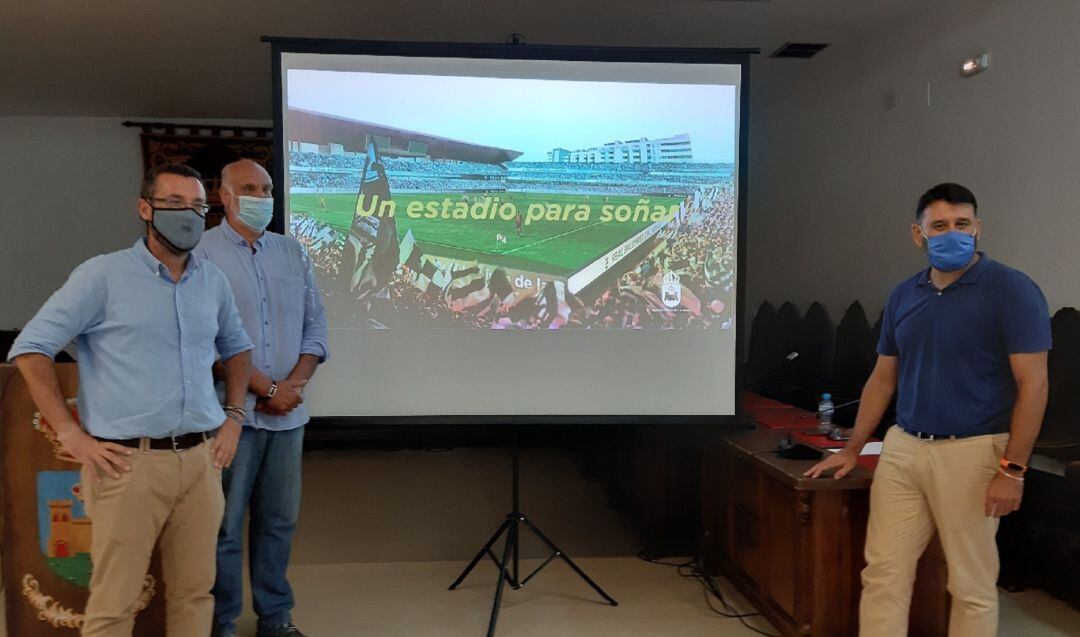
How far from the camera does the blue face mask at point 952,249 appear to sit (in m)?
1.88

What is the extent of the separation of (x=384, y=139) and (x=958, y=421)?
2122 mm

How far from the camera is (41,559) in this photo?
2.18 meters

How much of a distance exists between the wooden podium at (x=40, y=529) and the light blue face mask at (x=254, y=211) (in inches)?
28.4

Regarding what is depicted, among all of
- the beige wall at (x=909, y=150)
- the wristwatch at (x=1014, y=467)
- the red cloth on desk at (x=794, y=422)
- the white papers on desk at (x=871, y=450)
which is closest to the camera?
the wristwatch at (x=1014, y=467)

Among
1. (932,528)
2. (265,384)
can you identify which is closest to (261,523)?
(265,384)

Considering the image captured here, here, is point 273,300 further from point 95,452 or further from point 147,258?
point 95,452

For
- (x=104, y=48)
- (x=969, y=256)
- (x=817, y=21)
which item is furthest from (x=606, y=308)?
(x=104, y=48)

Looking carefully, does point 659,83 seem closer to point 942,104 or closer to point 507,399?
point 507,399

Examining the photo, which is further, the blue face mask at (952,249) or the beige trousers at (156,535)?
the blue face mask at (952,249)

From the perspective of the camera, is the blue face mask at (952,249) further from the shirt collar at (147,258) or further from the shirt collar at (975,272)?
the shirt collar at (147,258)

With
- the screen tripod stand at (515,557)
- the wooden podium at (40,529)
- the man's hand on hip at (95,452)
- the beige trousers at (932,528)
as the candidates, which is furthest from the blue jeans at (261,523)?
the beige trousers at (932,528)

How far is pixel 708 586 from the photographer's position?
2871mm

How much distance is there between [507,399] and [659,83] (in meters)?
1.37

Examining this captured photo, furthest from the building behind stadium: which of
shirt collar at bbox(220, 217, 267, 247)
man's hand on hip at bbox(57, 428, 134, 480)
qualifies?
man's hand on hip at bbox(57, 428, 134, 480)
